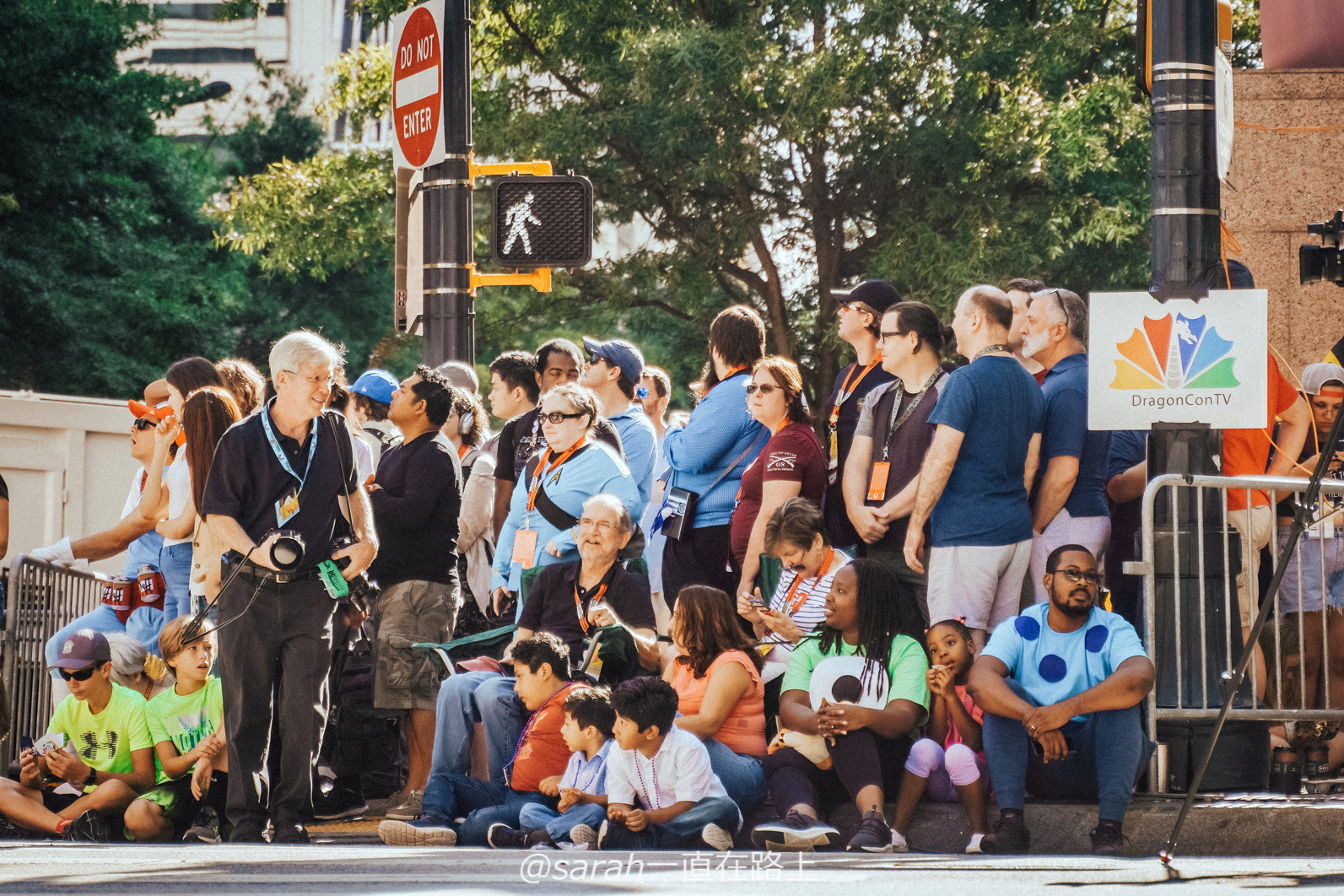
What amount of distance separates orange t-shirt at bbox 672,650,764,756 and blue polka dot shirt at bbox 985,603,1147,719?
1.02 m

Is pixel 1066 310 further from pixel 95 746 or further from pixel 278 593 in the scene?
pixel 95 746

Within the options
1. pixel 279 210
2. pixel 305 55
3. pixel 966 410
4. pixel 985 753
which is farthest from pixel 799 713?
pixel 305 55

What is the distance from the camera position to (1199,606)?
276 inches

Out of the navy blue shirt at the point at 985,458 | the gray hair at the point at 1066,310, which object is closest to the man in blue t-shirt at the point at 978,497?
the navy blue shirt at the point at 985,458

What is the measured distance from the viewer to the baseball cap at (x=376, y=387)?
9.64 m

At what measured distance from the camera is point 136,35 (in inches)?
1309

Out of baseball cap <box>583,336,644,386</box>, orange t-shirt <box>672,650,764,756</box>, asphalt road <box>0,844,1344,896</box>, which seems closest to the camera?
asphalt road <box>0,844,1344,896</box>

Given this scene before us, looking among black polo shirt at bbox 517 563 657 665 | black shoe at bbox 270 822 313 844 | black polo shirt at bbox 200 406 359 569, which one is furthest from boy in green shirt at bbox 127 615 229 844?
black polo shirt at bbox 517 563 657 665

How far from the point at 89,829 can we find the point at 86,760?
40cm

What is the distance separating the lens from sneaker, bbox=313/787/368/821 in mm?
8234

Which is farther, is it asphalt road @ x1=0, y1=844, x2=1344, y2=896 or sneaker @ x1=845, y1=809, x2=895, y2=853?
sneaker @ x1=845, y1=809, x2=895, y2=853

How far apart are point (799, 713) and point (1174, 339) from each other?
206 cm

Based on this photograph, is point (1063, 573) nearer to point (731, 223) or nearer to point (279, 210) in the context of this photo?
point (731, 223)

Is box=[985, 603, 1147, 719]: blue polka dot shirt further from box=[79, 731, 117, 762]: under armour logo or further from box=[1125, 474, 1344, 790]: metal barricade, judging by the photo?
box=[79, 731, 117, 762]: under armour logo
